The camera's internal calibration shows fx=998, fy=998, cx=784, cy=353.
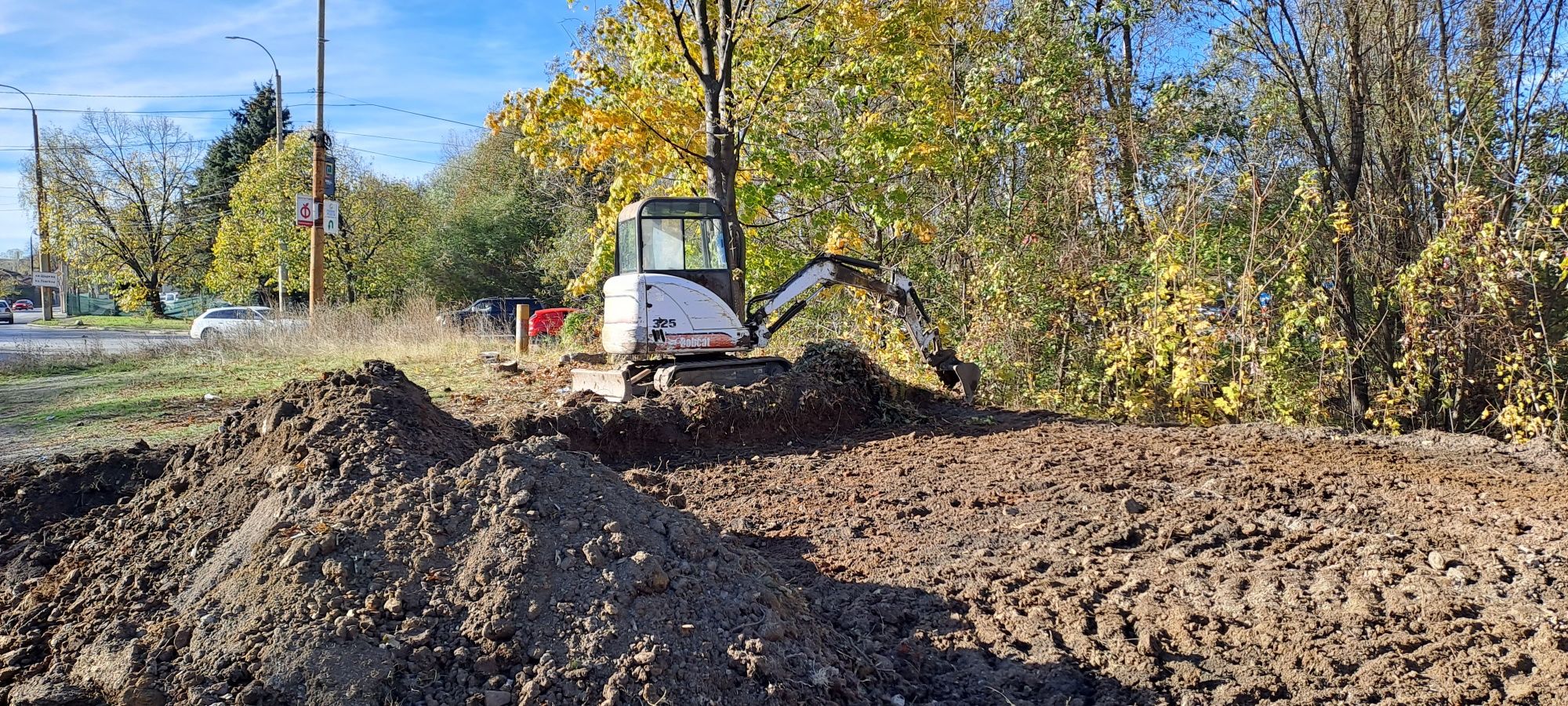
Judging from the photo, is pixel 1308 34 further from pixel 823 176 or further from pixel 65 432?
pixel 65 432

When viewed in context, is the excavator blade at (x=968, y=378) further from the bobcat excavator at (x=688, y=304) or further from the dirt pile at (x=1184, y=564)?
the dirt pile at (x=1184, y=564)

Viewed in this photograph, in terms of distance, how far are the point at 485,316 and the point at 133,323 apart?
80.1 feet

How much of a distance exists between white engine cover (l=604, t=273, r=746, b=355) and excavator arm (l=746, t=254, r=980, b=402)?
0.53m

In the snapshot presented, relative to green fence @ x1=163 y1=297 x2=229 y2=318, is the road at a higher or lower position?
lower

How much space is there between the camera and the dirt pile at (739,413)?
27.6ft

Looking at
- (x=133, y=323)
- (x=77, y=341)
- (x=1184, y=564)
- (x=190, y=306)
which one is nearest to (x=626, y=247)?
(x=1184, y=564)

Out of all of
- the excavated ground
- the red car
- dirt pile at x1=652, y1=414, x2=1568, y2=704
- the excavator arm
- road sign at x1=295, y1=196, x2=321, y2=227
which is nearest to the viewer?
the excavated ground

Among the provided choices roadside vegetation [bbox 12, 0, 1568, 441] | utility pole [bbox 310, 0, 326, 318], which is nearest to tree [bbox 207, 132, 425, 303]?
utility pole [bbox 310, 0, 326, 318]

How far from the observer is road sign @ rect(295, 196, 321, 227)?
64.4 ft

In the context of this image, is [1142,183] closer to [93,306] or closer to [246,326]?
[246,326]

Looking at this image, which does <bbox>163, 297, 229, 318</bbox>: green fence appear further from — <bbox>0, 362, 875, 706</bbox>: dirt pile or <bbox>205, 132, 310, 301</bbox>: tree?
<bbox>0, 362, 875, 706</bbox>: dirt pile

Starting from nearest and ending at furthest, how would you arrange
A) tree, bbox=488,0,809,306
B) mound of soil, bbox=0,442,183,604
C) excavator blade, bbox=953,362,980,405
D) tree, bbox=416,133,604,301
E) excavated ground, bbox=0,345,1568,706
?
excavated ground, bbox=0,345,1568,706 → mound of soil, bbox=0,442,183,604 → excavator blade, bbox=953,362,980,405 → tree, bbox=488,0,809,306 → tree, bbox=416,133,604,301

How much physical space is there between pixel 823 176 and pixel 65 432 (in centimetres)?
921

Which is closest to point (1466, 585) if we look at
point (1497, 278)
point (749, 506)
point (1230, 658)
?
point (1230, 658)
